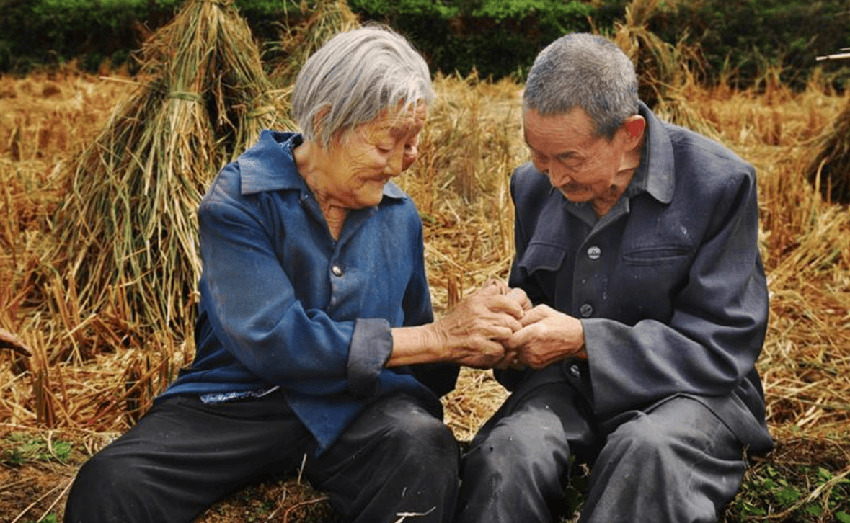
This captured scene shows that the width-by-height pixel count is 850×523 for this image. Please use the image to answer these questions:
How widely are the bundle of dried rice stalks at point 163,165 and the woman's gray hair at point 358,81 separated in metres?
A: 2.18

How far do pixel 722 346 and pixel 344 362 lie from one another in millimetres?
986

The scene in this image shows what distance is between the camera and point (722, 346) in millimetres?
3064

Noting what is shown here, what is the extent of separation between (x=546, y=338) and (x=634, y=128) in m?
0.61

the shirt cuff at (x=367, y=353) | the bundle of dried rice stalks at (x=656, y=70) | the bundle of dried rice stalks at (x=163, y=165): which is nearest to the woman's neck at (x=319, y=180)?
the shirt cuff at (x=367, y=353)

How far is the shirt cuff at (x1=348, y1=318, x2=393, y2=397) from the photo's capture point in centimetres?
297

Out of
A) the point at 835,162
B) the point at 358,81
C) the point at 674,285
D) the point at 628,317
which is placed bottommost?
the point at 835,162

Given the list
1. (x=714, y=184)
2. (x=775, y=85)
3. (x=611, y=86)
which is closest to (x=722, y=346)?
(x=714, y=184)

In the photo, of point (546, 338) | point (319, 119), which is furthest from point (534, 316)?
point (319, 119)

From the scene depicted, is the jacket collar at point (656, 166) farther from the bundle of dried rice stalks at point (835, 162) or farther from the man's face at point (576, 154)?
the bundle of dried rice stalks at point (835, 162)

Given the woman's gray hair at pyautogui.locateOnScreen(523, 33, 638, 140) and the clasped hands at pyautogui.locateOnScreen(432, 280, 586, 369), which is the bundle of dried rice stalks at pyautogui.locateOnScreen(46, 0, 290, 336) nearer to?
the clasped hands at pyautogui.locateOnScreen(432, 280, 586, 369)

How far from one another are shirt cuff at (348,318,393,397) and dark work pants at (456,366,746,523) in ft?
1.15

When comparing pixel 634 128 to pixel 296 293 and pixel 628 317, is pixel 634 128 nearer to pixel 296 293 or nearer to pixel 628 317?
pixel 628 317

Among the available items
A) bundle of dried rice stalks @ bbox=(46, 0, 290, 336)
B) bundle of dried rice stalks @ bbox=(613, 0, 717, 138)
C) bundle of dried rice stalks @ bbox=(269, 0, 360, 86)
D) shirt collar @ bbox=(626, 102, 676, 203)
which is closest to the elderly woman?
shirt collar @ bbox=(626, 102, 676, 203)

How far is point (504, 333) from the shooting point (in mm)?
3131
